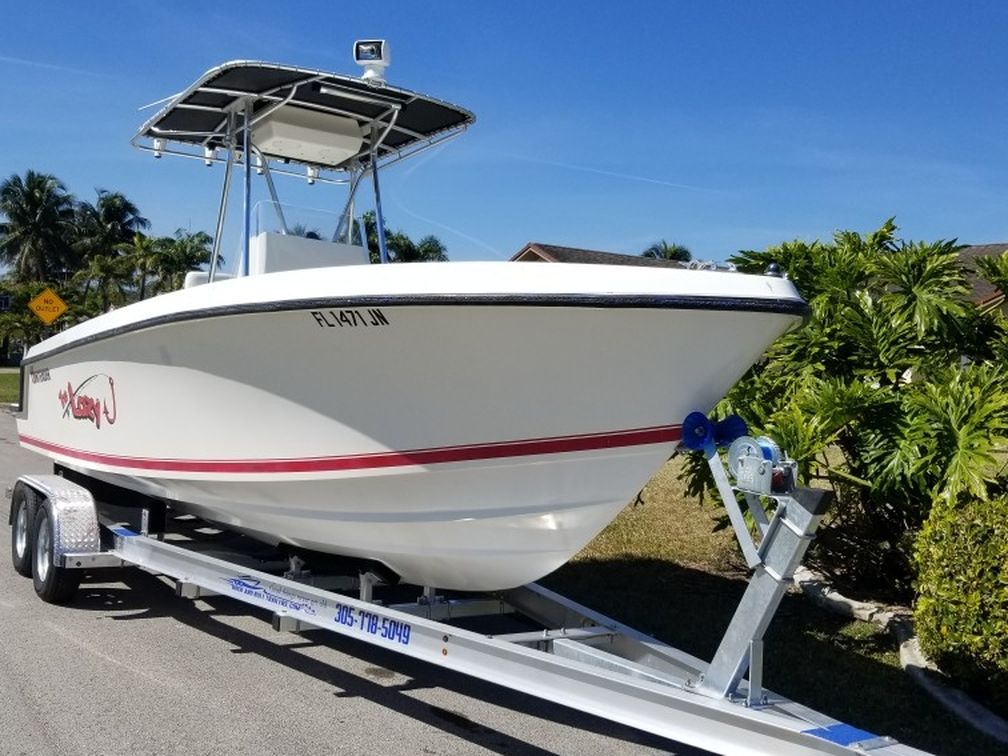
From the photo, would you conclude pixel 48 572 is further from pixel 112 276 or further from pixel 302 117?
pixel 112 276

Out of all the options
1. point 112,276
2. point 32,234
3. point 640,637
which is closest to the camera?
point 640,637

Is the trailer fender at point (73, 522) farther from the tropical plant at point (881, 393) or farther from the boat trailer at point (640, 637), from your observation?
the tropical plant at point (881, 393)

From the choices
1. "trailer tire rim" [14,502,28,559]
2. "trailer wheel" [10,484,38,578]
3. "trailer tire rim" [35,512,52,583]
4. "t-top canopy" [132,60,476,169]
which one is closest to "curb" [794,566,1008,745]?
"t-top canopy" [132,60,476,169]

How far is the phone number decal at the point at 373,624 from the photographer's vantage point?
4.12 meters

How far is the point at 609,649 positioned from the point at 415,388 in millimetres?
1471

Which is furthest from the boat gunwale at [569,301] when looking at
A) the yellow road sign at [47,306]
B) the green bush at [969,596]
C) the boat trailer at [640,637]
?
the yellow road sign at [47,306]

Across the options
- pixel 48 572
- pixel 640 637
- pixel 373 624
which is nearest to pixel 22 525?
pixel 48 572

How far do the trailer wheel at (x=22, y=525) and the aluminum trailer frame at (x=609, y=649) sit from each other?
154cm

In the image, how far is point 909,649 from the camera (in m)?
5.32

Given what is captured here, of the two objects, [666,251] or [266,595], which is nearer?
[266,595]

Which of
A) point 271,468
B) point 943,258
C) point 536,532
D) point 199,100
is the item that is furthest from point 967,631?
point 199,100

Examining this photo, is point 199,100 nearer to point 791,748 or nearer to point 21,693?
point 21,693

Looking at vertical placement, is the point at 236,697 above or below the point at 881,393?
below

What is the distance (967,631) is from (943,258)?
2.39 m
